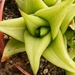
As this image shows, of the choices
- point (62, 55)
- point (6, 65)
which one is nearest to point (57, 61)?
point (62, 55)

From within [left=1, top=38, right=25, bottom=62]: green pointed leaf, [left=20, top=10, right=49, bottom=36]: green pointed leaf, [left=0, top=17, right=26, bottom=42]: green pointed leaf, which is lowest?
[left=1, top=38, right=25, bottom=62]: green pointed leaf

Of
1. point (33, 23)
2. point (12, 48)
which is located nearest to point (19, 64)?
point (12, 48)

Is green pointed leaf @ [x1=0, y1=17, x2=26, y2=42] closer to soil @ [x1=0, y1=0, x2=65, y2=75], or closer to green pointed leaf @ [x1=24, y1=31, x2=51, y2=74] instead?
green pointed leaf @ [x1=24, y1=31, x2=51, y2=74]

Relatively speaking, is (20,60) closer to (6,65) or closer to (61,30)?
(6,65)

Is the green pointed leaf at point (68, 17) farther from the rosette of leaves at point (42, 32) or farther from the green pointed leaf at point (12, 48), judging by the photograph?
the green pointed leaf at point (12, 48)

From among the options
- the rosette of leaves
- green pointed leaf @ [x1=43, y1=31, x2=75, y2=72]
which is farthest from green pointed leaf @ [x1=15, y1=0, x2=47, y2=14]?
green pointed leaf @ [x1=43, y1=31, x2=75, y2=72]

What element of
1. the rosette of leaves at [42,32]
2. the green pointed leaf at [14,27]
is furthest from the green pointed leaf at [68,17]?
the green pointed leaf at [14,27]

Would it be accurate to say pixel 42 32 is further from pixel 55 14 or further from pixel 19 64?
pixel 19 64
